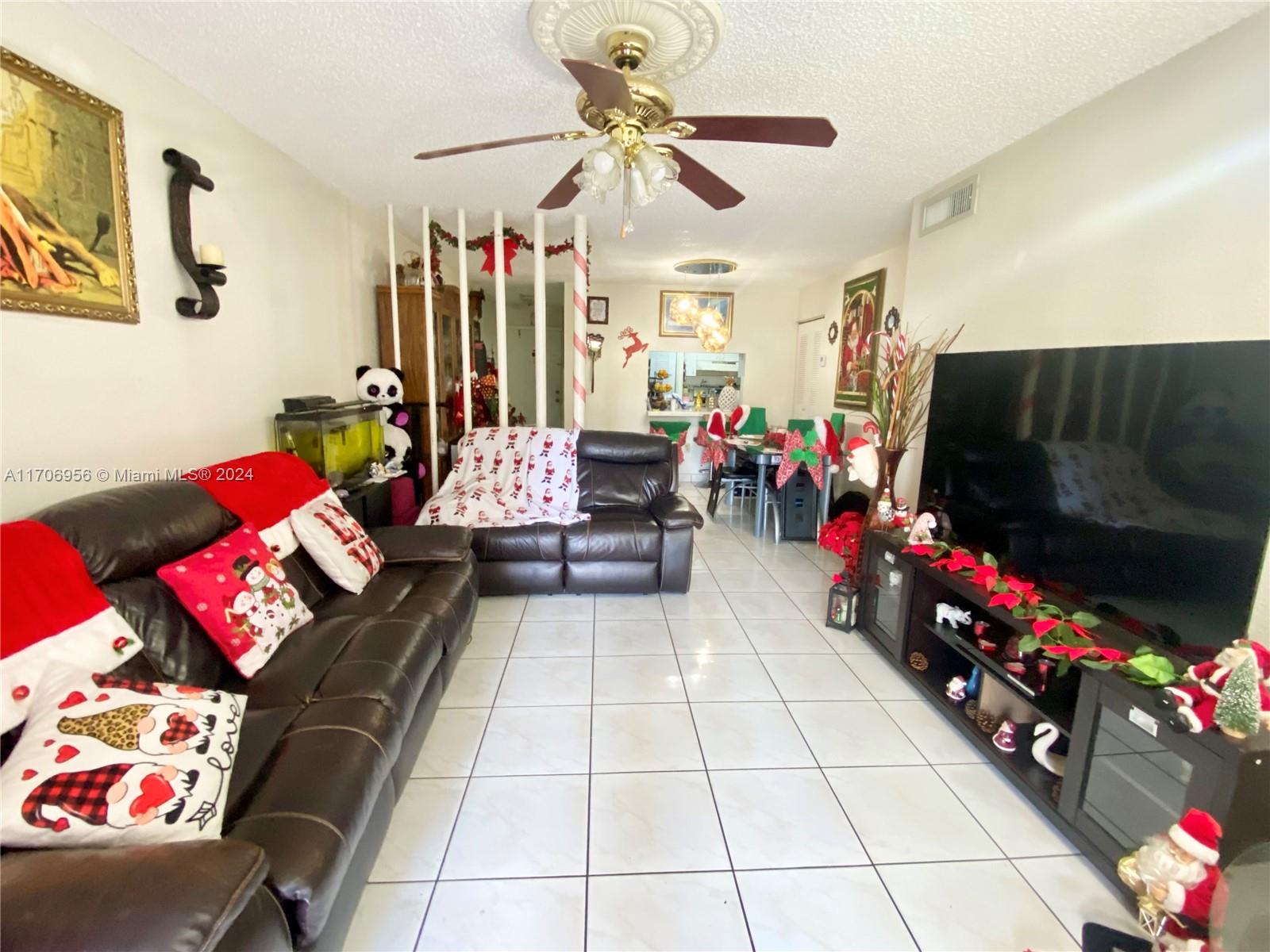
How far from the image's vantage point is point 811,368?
5.96 m

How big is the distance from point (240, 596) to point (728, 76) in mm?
2375

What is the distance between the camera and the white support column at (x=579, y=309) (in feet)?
12.5

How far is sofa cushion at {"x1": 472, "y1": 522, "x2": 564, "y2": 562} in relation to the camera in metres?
2.99

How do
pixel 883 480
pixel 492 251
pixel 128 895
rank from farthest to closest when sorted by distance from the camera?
pixel 492 251 < pixel 883 480 < pixel 128 895

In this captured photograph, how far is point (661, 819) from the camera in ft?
5.15

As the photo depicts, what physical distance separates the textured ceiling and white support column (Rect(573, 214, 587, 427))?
81 cm

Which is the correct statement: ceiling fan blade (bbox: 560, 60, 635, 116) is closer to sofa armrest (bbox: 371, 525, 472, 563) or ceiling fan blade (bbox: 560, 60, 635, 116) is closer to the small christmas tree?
sofa armrest (bbox: 371, 525, 472, 563)

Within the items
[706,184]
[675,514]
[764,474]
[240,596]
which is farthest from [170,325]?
[764,474]

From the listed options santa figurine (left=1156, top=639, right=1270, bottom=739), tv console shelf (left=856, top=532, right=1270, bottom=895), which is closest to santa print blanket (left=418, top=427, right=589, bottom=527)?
tv console shelf (left=856, top=532, right=1270, bottom=895)

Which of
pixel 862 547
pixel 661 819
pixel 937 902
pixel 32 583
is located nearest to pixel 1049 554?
pixel 862 547

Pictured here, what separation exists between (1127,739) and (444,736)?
80.1 inches

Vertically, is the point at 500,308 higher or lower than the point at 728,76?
lower

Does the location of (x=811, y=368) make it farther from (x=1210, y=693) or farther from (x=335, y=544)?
(x=335, y=544)

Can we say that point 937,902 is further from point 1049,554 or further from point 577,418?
point 577,418
